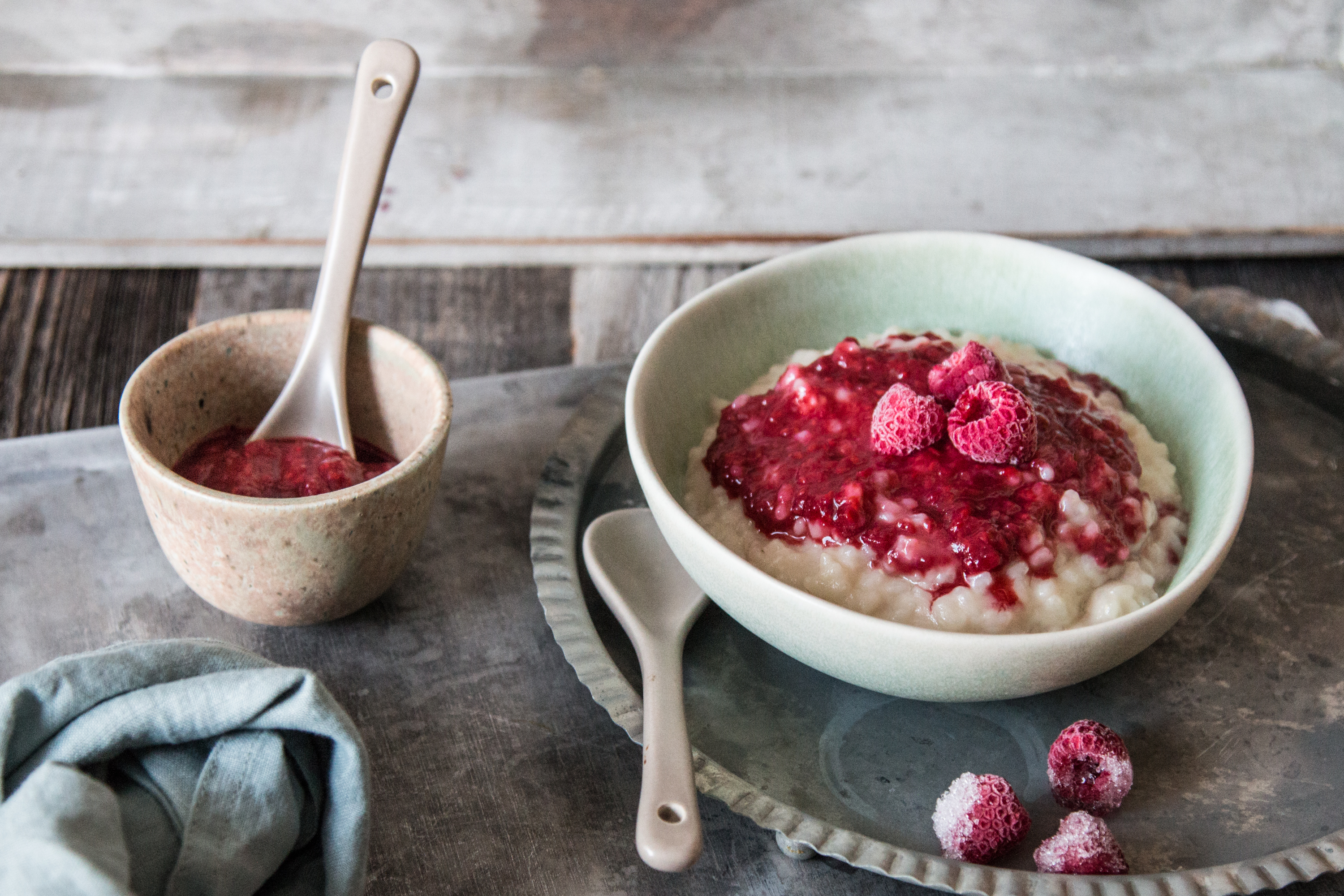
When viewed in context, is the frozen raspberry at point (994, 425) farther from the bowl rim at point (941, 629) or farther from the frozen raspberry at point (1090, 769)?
the frozen raspberry at point (1090, 769)

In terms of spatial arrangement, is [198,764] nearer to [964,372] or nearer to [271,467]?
[271,467]

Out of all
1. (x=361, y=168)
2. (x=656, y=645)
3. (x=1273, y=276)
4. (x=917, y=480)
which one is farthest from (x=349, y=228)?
(x=1273, y=276)

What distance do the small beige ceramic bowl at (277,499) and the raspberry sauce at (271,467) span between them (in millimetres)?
26

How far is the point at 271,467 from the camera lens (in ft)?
5.04

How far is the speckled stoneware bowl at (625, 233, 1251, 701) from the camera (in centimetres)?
122

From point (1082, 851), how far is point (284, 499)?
38.1 inches

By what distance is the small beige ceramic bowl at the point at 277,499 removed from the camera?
1347 millimetres

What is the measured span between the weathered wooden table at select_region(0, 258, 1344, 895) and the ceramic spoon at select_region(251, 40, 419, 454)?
0.87 ft

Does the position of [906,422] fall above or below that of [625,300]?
above

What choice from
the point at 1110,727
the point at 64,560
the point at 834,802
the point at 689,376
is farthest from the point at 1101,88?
the point at 64,560

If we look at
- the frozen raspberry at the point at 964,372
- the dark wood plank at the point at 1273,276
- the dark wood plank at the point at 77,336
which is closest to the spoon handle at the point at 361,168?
the frozen raspberry at the point at 964,372

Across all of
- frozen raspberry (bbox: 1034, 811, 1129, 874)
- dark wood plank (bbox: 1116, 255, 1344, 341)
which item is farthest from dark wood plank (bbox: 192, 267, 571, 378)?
frozen raspberry (bbox: 1034, 811, 1129, 874)

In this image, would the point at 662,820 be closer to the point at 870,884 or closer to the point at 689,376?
the point at 870,884

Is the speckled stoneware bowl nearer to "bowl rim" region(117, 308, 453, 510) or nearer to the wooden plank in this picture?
"bowl rim" region(117, 308, 453, 510)
